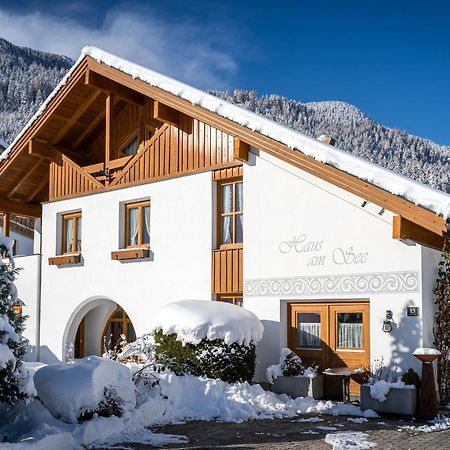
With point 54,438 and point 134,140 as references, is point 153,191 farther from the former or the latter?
point 54,438

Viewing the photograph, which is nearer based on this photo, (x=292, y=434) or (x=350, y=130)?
(x=292, y=434)

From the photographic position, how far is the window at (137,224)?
1581 centimetres

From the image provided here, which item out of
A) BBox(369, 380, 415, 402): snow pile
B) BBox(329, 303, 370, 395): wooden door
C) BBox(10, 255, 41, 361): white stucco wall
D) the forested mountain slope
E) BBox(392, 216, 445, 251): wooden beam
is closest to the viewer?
BBox(369, 380, 415, 402): snow pile

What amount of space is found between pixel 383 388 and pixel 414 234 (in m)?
2.54

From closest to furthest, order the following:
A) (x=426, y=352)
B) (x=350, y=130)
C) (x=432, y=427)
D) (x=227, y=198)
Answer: (x=432, y=427) → (x=426, y=352) → (x=227, y=198) → (x=350, y=130)

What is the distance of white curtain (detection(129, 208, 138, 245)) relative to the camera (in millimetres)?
16047

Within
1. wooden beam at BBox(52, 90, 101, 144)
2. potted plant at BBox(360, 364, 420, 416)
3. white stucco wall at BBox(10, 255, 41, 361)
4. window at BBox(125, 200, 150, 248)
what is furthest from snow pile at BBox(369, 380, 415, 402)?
white stucco wall at BBox(10, 255, 41, 361)

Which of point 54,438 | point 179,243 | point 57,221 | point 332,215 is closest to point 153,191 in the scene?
point 179,243

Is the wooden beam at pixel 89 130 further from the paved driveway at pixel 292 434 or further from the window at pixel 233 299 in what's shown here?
the paved driveway at pixel 292 434

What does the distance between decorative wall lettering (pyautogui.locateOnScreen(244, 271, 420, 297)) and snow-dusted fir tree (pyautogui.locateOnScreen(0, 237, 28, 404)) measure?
18.2 ft

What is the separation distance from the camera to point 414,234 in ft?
36.7

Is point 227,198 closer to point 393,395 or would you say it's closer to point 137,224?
point 137,224

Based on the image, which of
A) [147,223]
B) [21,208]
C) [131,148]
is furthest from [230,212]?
[21,208]

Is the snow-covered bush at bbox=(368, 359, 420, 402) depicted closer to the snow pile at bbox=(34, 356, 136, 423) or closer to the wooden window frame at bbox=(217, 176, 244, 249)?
the snow pile at bbox=(34, 356, 136, 423)
